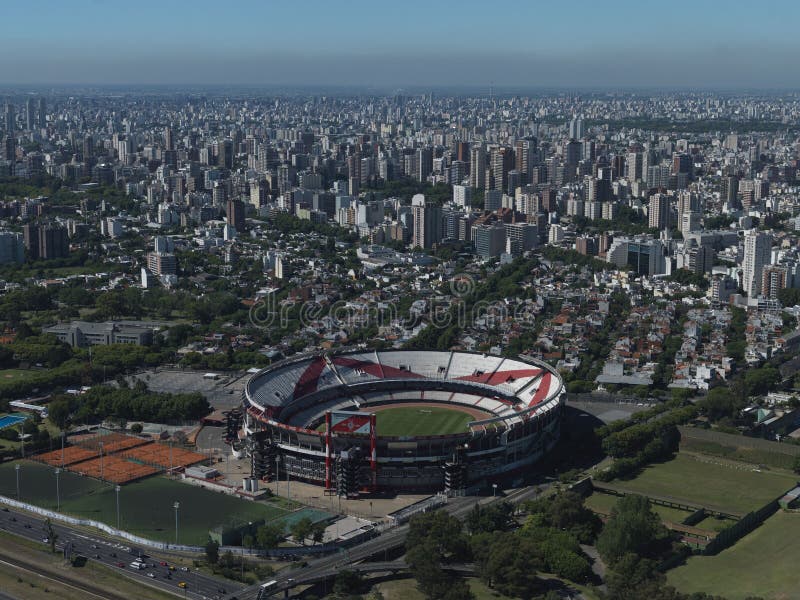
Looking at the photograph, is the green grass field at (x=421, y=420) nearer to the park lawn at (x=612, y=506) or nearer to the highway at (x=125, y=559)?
the park lawn at (x=612, y=506)

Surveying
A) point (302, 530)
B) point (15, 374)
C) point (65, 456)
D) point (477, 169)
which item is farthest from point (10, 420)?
point (477, 169)

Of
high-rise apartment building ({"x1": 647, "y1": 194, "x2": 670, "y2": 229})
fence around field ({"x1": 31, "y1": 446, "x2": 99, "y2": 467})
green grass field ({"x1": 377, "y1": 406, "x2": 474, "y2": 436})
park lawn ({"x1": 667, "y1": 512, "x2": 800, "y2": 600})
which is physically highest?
high-rise apartment building ({"x1": 647, "y1": 194, "x2": 670, "y2": 229})

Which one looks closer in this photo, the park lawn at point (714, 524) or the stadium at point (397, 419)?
the park lawn at point (714, 524)

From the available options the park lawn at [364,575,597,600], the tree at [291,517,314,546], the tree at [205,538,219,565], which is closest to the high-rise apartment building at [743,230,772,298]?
the park lawn at [364,575,597,600]

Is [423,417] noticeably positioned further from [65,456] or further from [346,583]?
[346,583]

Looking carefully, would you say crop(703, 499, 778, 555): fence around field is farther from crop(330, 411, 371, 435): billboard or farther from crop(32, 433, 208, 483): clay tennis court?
crop(32, 433, 208, 483): clay tennis court

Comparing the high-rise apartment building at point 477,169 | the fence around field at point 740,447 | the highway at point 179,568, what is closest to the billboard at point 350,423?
the highway at point 179,568
